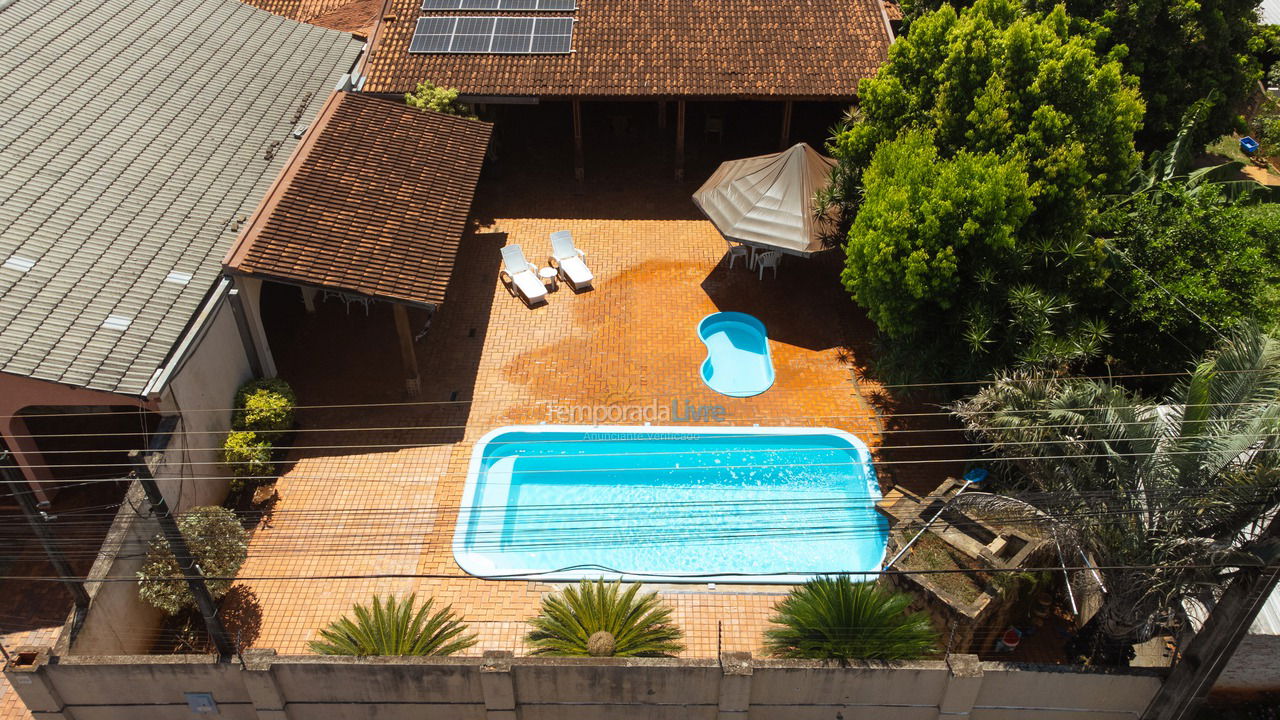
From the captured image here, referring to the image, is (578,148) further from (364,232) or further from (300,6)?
(300,6)

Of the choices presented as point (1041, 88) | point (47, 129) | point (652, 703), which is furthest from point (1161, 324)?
point (47, 129)

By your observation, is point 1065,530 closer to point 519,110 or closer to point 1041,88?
point 1041,88

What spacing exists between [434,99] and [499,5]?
481 centimetres

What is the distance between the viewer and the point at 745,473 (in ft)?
61.0

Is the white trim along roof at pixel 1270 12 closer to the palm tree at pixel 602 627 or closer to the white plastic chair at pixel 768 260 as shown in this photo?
the white plastic chair at pixel 768 260

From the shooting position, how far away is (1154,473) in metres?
13.3

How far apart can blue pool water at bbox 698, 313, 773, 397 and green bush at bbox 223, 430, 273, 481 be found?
9591mm

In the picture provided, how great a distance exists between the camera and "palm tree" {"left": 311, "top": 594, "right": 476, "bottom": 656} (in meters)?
13.6

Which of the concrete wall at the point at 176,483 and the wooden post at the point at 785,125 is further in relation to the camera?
the wooden post at the point at 785,125

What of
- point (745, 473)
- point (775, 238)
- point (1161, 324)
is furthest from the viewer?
point (775, 238)

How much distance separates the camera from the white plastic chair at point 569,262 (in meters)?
23.3

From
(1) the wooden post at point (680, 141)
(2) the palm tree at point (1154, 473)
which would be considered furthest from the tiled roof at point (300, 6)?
(2) the palm tree at point (1154, 473)

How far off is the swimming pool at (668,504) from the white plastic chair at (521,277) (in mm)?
4656

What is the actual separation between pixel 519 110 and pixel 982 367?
1869 cm
